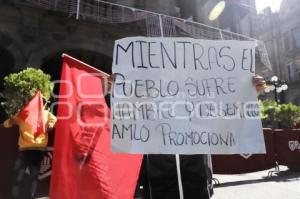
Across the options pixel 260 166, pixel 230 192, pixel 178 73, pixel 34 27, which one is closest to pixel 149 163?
pixel 178 73

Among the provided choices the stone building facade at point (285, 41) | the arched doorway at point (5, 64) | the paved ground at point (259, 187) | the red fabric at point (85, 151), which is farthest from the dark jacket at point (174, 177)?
the stone building facade at point (285, 41)

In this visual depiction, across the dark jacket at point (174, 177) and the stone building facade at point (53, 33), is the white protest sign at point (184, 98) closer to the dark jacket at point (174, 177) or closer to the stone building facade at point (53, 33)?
the dark jacket at point (174, 177)

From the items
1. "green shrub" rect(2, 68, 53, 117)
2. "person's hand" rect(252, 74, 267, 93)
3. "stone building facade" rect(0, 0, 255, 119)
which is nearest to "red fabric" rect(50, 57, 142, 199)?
"person's hand" rect(252, 74, 267, 93)

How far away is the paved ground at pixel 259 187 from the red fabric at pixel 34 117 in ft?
12.6

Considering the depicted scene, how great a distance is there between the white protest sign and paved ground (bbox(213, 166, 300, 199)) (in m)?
4.10

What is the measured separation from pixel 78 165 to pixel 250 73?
2.08m

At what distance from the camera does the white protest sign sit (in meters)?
3.77

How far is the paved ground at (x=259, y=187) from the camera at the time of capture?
25.1 feet

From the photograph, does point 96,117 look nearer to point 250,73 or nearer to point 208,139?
point 208,139

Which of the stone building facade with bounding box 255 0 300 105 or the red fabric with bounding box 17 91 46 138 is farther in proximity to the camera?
the stone building facade with bounding box 255 0 300 105

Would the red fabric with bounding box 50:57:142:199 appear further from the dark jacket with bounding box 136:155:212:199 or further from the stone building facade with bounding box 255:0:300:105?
the stone building facade with bounding box 255:0:300:105

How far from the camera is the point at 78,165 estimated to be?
407 cm

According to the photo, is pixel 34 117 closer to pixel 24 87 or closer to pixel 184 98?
pixel 24 87

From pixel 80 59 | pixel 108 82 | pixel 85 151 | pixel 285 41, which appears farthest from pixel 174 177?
pixel 285 41
